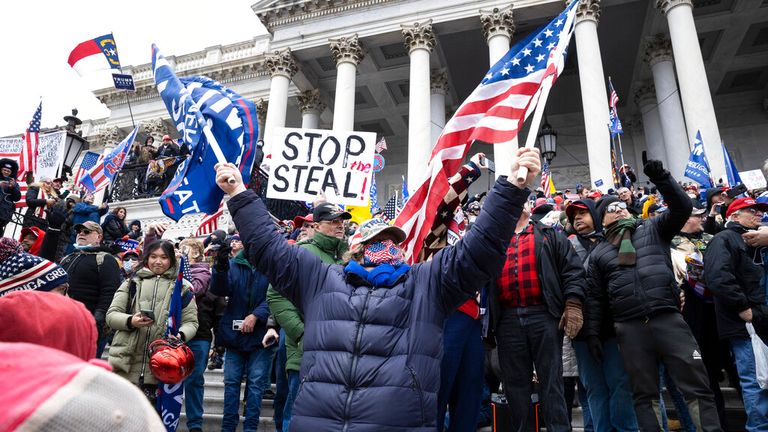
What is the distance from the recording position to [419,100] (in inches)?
694

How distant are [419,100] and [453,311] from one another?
1544 centimetres

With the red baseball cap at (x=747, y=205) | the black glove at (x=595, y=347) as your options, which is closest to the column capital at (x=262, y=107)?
the red baseball cap at (x=747, y=205)

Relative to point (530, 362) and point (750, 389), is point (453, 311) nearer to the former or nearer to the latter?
point (530, 362)

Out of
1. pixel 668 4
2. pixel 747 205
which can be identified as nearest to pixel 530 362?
pixel 747 205

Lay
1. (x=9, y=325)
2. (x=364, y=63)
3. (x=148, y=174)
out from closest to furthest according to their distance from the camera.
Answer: (x=9, y=325), (x=148, y=174), (x=364, y=63)

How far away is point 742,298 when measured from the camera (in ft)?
14.2

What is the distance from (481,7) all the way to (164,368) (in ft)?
58.0

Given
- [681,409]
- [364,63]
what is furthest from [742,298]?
[364,63]

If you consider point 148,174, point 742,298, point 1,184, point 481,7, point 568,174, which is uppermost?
point 481,7

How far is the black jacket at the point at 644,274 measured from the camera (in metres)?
4.09

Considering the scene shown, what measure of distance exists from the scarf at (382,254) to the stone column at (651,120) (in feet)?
65.8

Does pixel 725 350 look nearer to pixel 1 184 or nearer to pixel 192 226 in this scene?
pixel 1 184

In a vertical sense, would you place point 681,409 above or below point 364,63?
below

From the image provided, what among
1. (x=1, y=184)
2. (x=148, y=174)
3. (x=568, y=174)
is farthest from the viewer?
(x=568, y=174)
